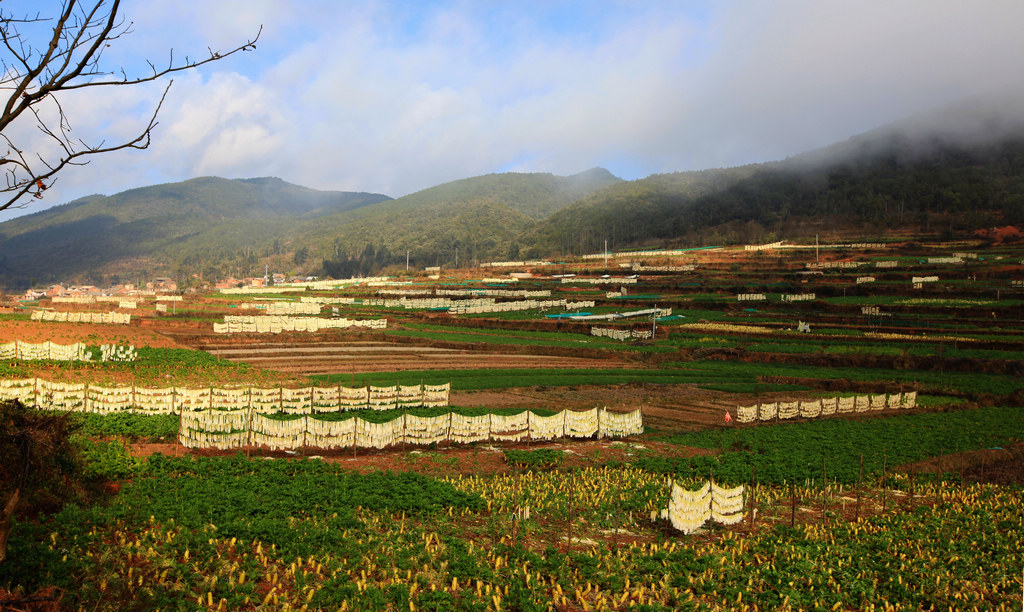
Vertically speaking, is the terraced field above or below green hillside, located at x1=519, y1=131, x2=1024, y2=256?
below

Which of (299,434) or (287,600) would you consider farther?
(299,434)

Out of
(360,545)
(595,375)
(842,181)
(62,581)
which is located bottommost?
(595,375)

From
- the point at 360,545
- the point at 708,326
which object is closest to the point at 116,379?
the point at 360,545

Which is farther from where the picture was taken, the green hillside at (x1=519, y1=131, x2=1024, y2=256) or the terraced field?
the green hillside at (x1=519, y1=131, x2=1024, y2=256)

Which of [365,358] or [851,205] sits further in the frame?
[851,205]

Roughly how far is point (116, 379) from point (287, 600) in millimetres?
29902

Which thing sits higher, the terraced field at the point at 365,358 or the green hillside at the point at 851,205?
the green hillside at the point at 851,205

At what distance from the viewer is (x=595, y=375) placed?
43.8 m

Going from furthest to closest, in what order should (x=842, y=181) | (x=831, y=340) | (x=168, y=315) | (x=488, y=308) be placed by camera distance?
(x=842, y=181) < (x=488, y=308) < (x=168, y=315) < (x=831, y=340)

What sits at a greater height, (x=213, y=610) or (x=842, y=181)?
(x=842, y=181)

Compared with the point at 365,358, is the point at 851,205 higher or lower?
higher

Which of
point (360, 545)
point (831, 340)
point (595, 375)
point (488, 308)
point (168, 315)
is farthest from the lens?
point (488, 308)

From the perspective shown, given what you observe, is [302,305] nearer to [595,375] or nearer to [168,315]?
[168,315]

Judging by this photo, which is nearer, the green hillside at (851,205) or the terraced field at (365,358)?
the terraced field at (365,358)
